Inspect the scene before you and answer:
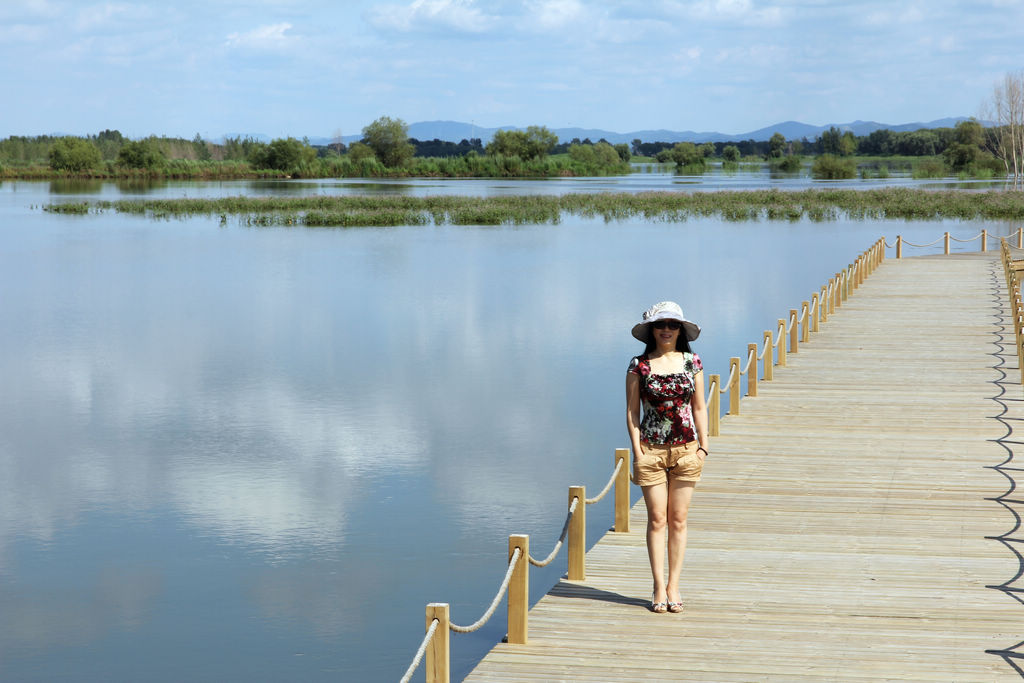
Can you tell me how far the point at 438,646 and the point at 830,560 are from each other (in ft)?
13.5

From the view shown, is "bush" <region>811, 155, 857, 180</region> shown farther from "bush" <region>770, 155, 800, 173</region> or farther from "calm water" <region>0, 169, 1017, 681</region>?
"calm water" <region>0, 169, 1017, 681</region>

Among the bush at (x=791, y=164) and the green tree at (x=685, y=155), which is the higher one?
the green tree at (x=685, y=155)

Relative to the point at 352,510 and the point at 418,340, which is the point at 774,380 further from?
the point at 418,340

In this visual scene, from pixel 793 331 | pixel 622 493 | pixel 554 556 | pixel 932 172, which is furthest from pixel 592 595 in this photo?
pixel 932 172

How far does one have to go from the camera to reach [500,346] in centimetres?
2614

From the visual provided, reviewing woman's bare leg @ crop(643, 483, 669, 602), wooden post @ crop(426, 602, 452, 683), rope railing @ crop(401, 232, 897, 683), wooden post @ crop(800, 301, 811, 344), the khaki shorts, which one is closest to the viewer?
wooden post @ crop(426, 602, 452, 683)

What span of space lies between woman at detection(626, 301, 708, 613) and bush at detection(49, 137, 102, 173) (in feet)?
443

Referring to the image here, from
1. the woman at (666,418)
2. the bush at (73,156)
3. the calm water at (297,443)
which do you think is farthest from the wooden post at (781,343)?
the bush at (73,156)

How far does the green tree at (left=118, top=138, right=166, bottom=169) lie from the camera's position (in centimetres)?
13162

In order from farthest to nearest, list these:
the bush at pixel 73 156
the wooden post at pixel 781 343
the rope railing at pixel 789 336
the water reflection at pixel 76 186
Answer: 1. the bush at pixel 73 156
2. the water reflection at pixel 76 186
3. the wooden post at pixel 781 343
4. the rope railing at pixel 789 336

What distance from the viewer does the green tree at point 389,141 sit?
157 m

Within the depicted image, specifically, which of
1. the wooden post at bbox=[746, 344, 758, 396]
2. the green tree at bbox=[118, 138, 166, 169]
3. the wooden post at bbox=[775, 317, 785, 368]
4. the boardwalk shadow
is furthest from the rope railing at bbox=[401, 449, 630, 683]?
the green tree at bbox=[118, 138, 166, 169]

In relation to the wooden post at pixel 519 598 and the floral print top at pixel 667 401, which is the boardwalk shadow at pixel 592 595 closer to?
the wooden post at pixel 519 598

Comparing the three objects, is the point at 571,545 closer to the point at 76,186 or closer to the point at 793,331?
the point at 793,331
